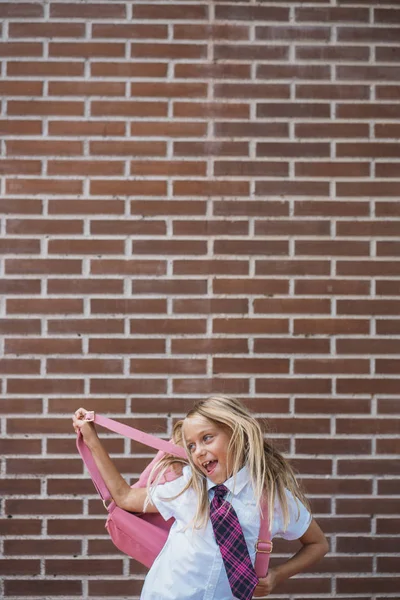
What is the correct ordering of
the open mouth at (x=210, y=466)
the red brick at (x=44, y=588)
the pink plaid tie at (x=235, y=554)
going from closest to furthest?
the pink plaid tie at (x=235, y=554)
the open mouth at (x=210, y=466)
the red brick at (x=44, y=588)

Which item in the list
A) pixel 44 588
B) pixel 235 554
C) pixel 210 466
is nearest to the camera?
pixel 235 554

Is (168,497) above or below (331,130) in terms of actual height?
below

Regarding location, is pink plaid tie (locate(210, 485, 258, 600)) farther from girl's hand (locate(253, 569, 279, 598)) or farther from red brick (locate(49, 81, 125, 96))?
red brick (locate(49, 81, 125, 96))

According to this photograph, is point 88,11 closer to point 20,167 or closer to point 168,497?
point 20,167

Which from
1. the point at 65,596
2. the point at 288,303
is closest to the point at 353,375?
Result: the point at 288,303

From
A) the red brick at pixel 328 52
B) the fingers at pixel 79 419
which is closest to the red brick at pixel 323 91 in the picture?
the red brick at pixel 328 52

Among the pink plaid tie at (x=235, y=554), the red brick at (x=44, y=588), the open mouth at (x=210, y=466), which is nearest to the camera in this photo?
the pink plaid tie at (x=235, y=554)

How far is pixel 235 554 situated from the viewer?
2.14 m

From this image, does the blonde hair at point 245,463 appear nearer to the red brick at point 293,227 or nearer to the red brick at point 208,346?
the red brick at point 208,346

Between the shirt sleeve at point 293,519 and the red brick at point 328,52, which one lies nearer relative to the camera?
the shirt sleeve at point 293,519

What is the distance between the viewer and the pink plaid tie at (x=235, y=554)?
2.14 m

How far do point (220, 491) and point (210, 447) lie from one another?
0.15 meters

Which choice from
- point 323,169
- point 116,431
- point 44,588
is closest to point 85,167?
point 323,169

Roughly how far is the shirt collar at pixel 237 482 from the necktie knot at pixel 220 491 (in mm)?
12
